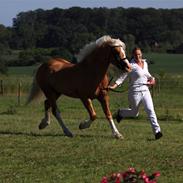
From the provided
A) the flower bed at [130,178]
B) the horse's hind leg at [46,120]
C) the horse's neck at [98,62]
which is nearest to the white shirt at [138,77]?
the horse's neck at [98,62]

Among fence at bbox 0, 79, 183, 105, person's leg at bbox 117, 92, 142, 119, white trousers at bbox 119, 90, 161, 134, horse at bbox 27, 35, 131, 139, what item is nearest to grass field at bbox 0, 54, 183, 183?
white trousers at bbox 119, 90, 161, 134

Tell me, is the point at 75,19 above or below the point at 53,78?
below

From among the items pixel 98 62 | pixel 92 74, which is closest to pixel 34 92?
pixel 92 74

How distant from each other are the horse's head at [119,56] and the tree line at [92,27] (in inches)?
Answer: 2699

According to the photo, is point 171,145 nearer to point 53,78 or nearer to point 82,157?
point 82,157

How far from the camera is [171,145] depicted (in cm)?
1076

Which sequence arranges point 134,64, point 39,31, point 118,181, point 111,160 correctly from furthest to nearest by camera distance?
point 39,31
point 134,64
point 111,160
point 118,181

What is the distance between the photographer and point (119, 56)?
1177cm

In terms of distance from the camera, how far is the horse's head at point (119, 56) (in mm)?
11672

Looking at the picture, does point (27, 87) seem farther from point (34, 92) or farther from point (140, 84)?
point (140, 84)

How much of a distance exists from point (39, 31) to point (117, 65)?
8477cm

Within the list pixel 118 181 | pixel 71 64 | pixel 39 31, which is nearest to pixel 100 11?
pixel 39 31

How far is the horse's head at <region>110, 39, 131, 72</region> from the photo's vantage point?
11672 millimetres

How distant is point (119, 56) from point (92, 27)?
8509cm
